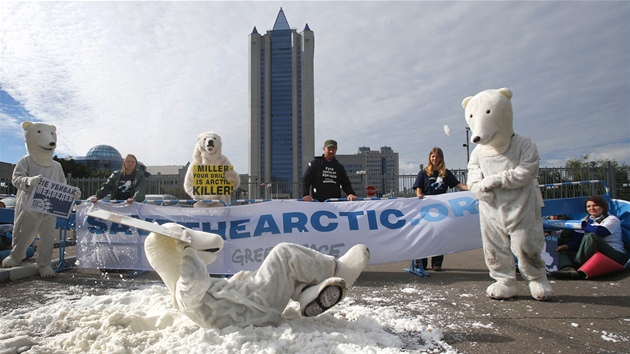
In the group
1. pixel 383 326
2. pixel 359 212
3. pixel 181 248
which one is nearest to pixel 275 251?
pixel 181 248

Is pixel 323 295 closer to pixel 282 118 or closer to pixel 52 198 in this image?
pixel 52 198

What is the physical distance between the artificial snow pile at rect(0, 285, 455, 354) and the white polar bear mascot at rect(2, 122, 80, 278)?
235 centimetres

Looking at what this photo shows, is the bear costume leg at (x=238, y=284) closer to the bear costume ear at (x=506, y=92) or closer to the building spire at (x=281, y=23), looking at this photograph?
the bear costume ear at (x=506, y=92)

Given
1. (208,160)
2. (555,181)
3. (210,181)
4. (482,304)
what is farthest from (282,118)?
(482,304)

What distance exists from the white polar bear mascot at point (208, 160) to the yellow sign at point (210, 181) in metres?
0.08

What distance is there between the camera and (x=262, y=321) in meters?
2.72

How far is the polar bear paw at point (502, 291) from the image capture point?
386 cm

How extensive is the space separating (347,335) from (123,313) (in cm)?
185

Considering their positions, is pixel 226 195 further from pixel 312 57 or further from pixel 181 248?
pixel 312 57

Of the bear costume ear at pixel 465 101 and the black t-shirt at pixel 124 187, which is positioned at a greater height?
the bear costume ear at pixel 465 101

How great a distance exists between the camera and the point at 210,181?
589cm

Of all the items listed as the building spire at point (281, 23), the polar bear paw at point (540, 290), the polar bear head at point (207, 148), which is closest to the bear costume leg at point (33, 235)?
the polar bear head at point (207, 148)

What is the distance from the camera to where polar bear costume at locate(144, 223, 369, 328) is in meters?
2.62

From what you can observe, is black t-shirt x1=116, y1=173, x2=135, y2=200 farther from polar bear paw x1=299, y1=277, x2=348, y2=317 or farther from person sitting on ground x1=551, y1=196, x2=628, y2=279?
person sitting on ground x1=551, y1=196, x2=628, y2=279
